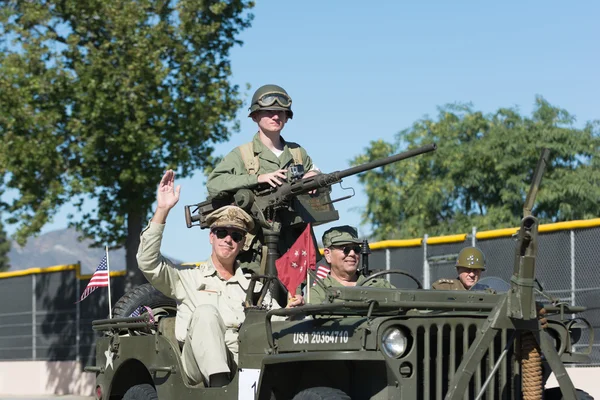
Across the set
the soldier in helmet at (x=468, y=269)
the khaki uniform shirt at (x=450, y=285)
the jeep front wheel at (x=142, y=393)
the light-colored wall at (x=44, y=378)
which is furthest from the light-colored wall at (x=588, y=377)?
the light-colored wall at (x=44, y=378)

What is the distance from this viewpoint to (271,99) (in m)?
8.86

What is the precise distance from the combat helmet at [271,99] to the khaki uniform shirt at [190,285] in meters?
1.29

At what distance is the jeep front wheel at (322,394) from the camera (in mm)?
6320

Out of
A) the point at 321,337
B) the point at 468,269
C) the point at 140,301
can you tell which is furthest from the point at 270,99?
the point at 468,269

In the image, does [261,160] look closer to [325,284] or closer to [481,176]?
[325,284]

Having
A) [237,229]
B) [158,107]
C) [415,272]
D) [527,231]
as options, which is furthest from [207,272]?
[158,107]

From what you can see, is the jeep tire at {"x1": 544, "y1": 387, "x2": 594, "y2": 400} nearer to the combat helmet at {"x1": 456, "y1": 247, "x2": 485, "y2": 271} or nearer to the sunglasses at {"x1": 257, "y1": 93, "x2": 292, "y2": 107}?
the sunglasses at {"x1": 257, "y1": 93, "x2": 292, "y2": 107}

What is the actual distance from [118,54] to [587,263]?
11.0 meters

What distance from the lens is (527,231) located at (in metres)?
6.35

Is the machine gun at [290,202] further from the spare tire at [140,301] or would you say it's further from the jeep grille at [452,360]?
the jeep grille at [452,360]

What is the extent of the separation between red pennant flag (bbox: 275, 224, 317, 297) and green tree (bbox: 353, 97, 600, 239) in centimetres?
2911

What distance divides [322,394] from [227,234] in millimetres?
2075

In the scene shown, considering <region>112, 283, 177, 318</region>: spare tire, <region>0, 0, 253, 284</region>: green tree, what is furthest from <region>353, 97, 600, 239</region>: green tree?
<region>112, 283, 177, 318</region>: spare tire

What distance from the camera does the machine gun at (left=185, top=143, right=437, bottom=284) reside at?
8508mm
